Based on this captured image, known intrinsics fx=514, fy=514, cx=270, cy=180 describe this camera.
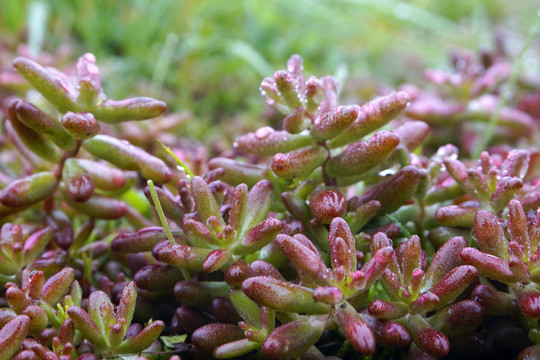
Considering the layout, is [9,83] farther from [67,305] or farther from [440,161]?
[440,161]

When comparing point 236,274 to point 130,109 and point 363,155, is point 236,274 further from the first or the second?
point 130,109

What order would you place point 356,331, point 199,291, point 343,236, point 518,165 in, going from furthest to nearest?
1. point 518,165
2. point 199,291
3. point 343,236
4. point 356,331

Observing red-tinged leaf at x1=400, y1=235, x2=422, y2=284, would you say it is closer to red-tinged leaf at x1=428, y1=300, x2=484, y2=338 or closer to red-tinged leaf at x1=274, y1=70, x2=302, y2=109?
red-tinged leaf at x1=428, y1=300, x2=484, y2=338

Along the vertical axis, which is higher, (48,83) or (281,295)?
(48,83)

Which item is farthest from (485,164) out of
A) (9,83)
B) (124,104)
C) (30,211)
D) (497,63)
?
(9,83)

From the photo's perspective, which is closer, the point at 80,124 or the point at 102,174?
the point at 80,124

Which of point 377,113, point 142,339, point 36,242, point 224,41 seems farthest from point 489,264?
point 224,41

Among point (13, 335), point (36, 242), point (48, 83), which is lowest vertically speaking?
point (13, 335)
